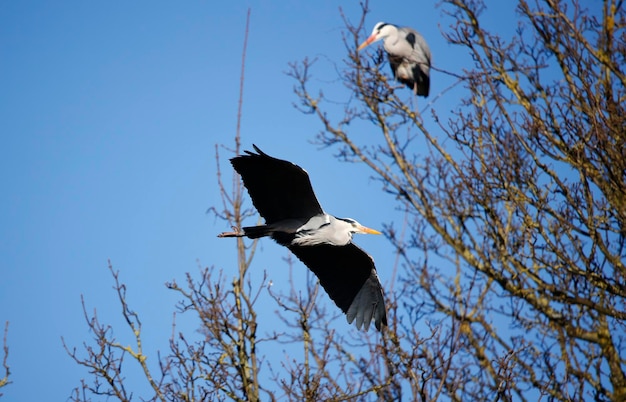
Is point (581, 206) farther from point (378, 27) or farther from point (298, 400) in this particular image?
point (378, 27)

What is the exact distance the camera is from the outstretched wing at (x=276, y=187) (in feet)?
18.7

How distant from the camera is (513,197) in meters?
6.61

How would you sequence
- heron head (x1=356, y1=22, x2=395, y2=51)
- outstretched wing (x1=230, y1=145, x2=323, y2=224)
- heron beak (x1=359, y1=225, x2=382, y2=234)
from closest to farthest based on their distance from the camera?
outstretched wing (x1=230, y1=145, x2=323, y2=224) < heron beak (x1=359, y1=225, x2=382, y2=234) < heron head (x1=356, y1=22, x2=395, y2=51)

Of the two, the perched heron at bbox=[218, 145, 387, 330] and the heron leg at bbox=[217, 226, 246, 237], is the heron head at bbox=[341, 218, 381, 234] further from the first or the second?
the heron leg at bbox=[217, 226, 246, 237]

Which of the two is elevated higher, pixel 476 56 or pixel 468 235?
pixel 476 56

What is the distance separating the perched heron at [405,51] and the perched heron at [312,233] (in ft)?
18.7

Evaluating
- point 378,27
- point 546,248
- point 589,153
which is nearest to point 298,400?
point 546,248

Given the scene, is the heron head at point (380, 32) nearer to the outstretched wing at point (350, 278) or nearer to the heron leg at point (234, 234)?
the outstretched wing at point (350, 278)

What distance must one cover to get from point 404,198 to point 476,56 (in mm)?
3080

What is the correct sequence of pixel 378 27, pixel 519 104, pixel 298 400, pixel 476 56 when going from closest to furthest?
pixel 298 400
pixel 476 56
pixel 519 104
pixel 378 27

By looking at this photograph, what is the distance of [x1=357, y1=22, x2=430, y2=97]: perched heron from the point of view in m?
11.9

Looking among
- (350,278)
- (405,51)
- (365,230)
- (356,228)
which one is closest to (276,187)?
(356,228)

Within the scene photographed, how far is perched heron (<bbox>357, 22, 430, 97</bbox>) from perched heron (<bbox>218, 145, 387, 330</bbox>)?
5691 millimetres

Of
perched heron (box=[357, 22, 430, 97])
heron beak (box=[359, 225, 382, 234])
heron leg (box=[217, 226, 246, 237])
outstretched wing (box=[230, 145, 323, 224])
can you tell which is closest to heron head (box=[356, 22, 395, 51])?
perched heron (box=[357, 22, 430, 97])
